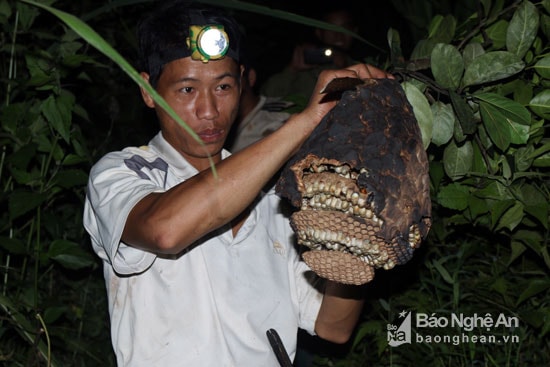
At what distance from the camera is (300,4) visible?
517 cm

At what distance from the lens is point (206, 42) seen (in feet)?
6.21

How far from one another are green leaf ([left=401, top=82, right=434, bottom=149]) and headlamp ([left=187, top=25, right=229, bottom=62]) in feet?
1.87

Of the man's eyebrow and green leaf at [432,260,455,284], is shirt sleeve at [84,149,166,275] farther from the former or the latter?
green leaf at [432,260,455,284]

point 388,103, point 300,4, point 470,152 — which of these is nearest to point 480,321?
point 470,152

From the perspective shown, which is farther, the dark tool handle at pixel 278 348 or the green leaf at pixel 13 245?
the green leaf at pixel 13 245

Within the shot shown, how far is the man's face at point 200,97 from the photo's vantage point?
193cm

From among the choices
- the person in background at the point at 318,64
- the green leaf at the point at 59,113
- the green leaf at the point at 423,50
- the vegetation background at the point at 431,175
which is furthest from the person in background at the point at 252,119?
the green leaf at the point at 423,50

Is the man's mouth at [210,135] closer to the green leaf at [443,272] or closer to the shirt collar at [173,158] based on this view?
the shirt collar at [173,158]

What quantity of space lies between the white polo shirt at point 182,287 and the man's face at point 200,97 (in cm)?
9

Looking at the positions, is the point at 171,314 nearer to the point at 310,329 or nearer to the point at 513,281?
the point at 310,329

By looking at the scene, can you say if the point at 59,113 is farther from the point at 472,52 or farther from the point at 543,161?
the point at 543,161

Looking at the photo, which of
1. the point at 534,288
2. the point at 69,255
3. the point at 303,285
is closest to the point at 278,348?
the point at 303,285

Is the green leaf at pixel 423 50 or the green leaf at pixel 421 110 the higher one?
the green leaf at pixel 423 50

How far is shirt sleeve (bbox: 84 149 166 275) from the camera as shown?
163 cm
